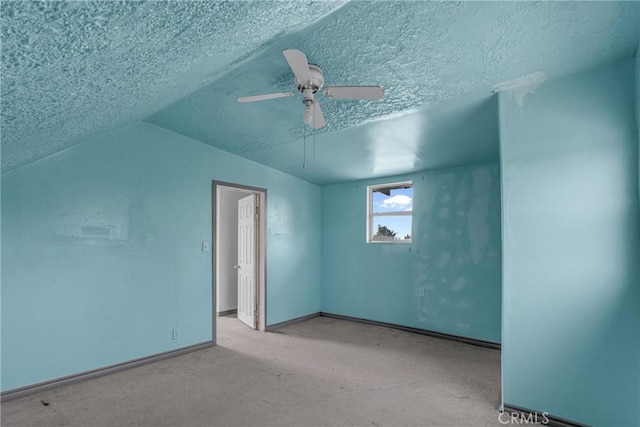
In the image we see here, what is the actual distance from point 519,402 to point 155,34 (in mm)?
3175

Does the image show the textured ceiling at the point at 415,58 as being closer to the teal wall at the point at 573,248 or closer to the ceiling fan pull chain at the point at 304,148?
the ceiling fan pull chain at the point at 304,148

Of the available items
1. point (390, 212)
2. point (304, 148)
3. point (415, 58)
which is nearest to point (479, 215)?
point (390, 212)

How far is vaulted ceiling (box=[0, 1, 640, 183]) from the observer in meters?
1.11

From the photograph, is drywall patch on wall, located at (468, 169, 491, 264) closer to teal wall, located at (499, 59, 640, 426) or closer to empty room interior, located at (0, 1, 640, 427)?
empty room interior, located at (0, 1, 640, 427)

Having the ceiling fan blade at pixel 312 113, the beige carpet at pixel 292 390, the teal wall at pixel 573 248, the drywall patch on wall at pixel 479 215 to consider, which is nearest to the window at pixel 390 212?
the drywall patch on wall at pixel 479 215

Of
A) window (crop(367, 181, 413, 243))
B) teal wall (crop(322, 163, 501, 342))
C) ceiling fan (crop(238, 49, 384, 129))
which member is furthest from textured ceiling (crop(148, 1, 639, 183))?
window (crop(367, 181, 413, 243))

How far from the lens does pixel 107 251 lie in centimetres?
341

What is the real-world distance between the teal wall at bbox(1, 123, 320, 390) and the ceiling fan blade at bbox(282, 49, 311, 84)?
232 centimetres

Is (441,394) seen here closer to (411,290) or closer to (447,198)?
(411,290)

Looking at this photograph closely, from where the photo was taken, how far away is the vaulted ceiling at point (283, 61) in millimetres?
1109

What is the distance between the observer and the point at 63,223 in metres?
3.15

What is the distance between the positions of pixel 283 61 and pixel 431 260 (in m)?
3.33

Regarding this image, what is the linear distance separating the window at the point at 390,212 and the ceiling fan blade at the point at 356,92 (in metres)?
2.95

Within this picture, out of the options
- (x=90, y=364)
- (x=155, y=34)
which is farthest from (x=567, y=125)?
(x=90, y=364)
